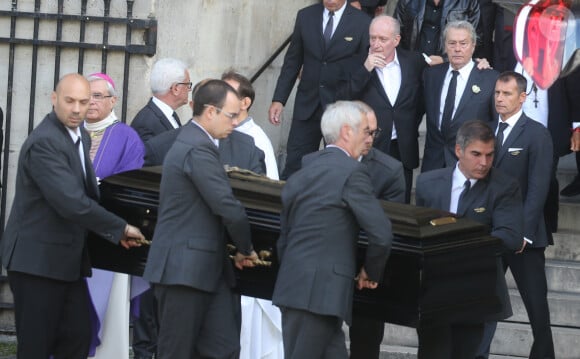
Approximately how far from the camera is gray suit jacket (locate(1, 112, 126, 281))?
23.2ft

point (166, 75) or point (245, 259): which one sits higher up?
point (166, 75)

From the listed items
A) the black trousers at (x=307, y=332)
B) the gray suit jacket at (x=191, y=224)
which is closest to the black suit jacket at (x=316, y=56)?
the gray suit jacket at (x=191, y=224)

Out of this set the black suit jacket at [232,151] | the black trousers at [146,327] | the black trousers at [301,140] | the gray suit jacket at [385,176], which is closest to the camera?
the gray suit jacket at [385,176]

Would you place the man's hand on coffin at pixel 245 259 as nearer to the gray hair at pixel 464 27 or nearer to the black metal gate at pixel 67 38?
the gray hair at pixel 464 27

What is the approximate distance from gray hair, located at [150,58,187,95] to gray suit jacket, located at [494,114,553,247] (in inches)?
81.1

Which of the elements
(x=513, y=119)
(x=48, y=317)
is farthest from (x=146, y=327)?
(x=513, y=119)

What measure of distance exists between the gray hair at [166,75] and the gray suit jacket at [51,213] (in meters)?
1.66

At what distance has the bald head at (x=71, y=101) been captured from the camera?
23.8 ft

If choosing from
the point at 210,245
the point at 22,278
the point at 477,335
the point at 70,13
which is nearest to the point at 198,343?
the point at 210,245

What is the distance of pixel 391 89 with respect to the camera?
9.56m

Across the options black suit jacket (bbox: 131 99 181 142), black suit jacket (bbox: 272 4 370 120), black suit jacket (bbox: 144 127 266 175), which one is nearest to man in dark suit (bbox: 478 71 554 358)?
black suit jacket (bbox: 144 127 266 175)

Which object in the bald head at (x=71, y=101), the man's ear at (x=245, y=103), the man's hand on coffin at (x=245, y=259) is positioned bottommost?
the man's hand on coffin at (x=245, y=259)

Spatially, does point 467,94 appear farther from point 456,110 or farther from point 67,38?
point 67,38

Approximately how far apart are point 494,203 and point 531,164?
85 cm
